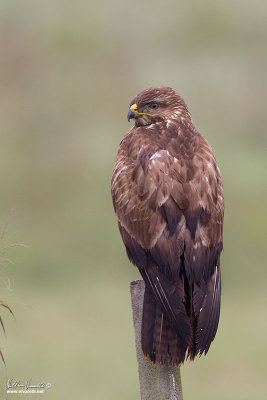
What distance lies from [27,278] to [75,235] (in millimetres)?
1528

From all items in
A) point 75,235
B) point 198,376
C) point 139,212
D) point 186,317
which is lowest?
point 198,376

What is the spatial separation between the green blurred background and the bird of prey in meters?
6.59

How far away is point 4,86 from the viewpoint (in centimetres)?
2555

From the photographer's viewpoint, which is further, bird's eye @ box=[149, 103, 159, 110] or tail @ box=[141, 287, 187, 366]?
bird's eye @ box=[149, 103, 159, 110]

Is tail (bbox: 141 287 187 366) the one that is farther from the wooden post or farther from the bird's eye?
the bird's eye

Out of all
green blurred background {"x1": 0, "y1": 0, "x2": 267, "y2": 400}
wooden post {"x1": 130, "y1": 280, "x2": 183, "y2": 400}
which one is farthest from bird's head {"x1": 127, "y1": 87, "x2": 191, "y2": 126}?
green blurred background {"x1": 0, "y1": 0, "x2": 267, "y2": 400}

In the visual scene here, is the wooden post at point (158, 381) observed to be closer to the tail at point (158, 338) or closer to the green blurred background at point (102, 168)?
the tail at point (158, 338)

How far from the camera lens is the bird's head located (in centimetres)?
884

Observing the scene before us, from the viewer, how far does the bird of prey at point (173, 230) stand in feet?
23.4

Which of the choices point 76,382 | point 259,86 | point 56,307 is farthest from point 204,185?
point 259,86

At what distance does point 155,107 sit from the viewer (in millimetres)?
8938

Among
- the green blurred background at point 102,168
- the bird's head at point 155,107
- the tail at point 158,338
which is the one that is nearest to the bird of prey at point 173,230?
the tail at point 158,338

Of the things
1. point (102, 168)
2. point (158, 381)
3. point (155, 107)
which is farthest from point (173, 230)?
point (102, 168)

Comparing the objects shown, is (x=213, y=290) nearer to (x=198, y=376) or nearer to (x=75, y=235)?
(x=198, y=376)
